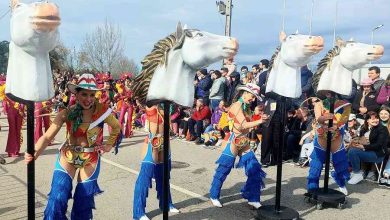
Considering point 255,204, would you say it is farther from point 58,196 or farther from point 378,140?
point 378,140

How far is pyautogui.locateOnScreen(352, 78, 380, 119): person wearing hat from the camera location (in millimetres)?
8798

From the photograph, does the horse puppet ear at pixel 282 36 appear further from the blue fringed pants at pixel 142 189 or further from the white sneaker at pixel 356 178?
the white sneaker at pixel 356 178

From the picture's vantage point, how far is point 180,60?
3859mm

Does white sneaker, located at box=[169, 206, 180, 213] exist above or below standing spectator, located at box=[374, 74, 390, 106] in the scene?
below

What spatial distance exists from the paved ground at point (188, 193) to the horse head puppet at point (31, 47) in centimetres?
244

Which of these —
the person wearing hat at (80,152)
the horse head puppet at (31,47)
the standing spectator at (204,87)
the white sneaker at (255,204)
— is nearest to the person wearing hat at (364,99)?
the white sneaker at (255,204)

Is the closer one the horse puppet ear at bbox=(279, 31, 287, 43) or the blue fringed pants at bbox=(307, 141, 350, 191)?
the horse puppet ear at bbox=(279, 31, 287, 43)

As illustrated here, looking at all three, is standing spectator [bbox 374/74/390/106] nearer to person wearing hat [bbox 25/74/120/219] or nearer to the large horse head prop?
the large horse head prop

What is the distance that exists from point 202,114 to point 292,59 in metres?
6.78

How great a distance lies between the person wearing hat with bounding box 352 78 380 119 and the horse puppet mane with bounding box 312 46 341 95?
3.41 metres

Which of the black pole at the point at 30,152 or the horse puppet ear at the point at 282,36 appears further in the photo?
the horse puppet ear at the point at 282,36

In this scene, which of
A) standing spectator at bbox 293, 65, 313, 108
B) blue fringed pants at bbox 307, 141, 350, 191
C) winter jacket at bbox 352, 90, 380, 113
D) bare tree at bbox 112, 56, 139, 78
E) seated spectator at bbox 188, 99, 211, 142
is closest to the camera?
blue fringed pants at bbox 307, 141, 350, 191

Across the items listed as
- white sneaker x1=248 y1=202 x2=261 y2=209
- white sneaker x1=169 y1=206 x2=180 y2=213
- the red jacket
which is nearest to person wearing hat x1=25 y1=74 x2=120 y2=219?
white sneaker x1=169 y1=206 x2=180 y2=213

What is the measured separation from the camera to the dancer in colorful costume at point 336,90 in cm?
541
